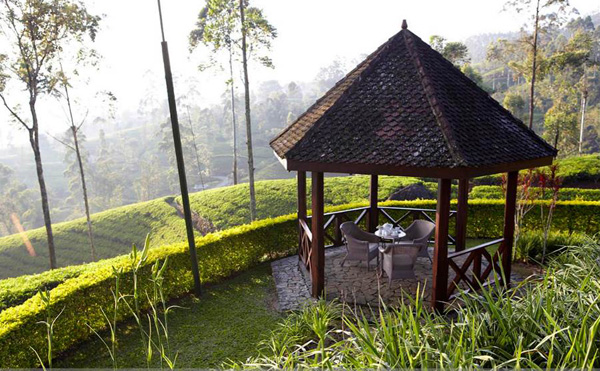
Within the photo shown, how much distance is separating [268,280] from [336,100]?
4.18m

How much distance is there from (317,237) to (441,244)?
81.4 inches

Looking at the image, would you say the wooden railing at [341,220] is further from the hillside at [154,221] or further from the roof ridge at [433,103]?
the hillside at [154,221]

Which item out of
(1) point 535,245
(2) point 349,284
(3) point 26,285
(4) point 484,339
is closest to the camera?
(4) point 484,339

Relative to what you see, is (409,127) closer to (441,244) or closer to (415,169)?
(415,169)

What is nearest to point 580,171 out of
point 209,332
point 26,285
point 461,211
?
point 461,211

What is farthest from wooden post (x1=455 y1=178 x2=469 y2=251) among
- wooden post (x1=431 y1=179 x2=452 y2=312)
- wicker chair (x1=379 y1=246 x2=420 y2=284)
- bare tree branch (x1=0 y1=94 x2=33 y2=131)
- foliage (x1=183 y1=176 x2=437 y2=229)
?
bare tree branch (x1=0 y1=94 x2=33 y2=131)

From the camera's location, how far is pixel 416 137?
612cm

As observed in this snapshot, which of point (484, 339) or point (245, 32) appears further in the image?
point (245, 32)

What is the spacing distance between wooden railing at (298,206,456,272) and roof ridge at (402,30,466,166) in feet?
10.2

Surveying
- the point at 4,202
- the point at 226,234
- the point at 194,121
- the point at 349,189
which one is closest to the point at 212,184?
the point at 194,121

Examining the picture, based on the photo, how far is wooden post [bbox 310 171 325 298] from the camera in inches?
269

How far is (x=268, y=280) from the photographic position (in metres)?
8.72

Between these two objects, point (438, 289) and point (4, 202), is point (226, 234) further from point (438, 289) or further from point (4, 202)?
point (4, 202)

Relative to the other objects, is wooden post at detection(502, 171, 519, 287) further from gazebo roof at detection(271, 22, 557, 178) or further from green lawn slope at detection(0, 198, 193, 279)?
green lawn slope at detection(0, 198, 193, 279)
